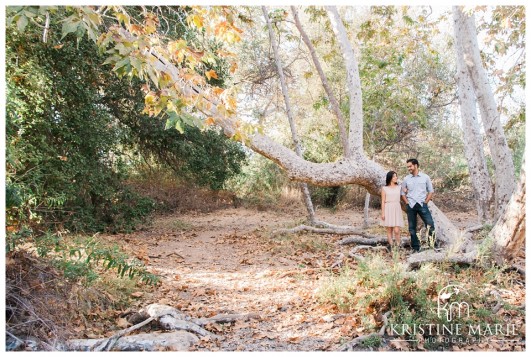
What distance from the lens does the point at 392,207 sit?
280 inches

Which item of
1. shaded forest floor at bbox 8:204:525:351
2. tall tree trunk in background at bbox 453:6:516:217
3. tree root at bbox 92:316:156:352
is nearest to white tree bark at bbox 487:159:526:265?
shaded forest floor at bbox 8:204:525:351

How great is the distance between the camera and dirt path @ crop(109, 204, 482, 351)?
3867 mm

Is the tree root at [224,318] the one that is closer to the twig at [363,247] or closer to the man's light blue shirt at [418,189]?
the twig at [363,247]

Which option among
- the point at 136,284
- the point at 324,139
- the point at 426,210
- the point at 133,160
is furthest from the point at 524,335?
the point at 324,139

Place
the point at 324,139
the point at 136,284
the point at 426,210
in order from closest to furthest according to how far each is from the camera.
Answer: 1. the point at 136,284
2. the point at 426,210
3. the point at 324,139

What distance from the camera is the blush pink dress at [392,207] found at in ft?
23.1

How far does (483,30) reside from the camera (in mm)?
8602

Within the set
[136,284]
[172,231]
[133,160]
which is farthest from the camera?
[133,160]

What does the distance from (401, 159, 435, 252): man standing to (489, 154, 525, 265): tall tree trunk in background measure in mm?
1678

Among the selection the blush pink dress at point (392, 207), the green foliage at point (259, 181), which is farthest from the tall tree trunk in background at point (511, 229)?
the green foliage at point (259, 181)

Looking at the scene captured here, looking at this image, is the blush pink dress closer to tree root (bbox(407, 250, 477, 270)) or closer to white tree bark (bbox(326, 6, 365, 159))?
white tree bark (bbox(326, 6, 365, 159))

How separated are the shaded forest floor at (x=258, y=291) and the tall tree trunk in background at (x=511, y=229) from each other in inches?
12.6

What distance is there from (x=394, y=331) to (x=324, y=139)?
1082 centimetres
